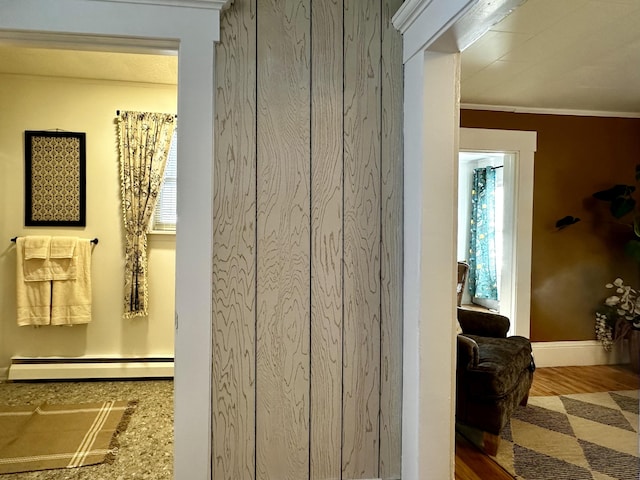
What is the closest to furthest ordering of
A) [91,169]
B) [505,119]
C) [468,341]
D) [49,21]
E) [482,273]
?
1. [49,21]
2. [468,341]
3. [91,169]
4. [505,119]
5. [482,273]

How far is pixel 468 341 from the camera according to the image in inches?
105

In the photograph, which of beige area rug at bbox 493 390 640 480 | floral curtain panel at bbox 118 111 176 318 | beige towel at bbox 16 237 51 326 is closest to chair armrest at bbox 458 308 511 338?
beige area rug at bbox 493 390 640 480

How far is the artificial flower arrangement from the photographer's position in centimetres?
411

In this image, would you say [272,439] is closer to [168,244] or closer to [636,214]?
[168,244]

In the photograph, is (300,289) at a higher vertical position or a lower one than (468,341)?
higher

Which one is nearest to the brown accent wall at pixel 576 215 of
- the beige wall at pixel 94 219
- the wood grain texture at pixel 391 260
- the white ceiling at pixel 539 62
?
the white ceiling at pixel 539 62

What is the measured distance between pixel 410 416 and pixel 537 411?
5.96 feet

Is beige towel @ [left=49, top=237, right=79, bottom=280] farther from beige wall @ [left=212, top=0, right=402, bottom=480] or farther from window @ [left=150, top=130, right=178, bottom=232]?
beige wall @ [left=212, top=0, right=402, bottom=480]

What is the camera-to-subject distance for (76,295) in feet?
12.0

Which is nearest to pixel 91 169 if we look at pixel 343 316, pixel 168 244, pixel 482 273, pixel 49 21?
pixel 168 244

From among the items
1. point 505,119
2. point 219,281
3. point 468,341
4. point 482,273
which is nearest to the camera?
point 219,281

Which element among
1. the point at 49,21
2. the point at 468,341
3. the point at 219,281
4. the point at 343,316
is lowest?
the point at 468,341

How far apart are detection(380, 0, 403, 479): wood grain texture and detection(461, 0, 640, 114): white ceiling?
84 centimetres

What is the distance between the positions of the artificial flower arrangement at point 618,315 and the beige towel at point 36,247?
4.69 m
